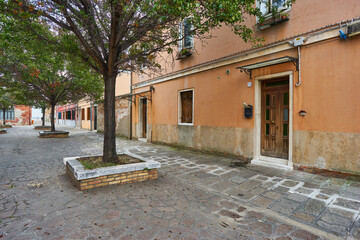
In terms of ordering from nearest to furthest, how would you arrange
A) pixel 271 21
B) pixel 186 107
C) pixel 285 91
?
pixel 271 21 → pixel 285 91 → pixel 186 107

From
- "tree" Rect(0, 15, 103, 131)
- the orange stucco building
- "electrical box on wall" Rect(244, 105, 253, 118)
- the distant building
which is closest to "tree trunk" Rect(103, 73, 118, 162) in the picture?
"tree" Rect(0, 15, 103, 131)

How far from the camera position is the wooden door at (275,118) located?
5.54 m

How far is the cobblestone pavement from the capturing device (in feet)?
7.86

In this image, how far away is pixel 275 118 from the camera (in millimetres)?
5773

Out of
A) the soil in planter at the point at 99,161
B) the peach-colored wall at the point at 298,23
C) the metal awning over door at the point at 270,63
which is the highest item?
the peach-colored wall at the point at 298,23

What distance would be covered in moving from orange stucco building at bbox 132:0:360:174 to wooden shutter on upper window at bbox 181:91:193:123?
44mm

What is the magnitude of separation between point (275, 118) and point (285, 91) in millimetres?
816

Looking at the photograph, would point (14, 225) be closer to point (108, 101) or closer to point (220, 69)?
point (108, 101)

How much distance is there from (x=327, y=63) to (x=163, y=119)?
6878mm

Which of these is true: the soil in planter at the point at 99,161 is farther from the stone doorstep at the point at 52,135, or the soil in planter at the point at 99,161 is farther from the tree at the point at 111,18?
the stone doorstep at the point at 52,135

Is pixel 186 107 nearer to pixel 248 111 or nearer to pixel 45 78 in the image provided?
pixel 248 111

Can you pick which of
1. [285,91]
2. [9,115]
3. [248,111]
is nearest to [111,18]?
[248,111]

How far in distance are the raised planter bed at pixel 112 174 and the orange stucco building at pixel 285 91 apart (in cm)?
332

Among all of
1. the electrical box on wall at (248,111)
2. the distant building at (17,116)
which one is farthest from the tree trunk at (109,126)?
Answer: the distant building at (17,116)
